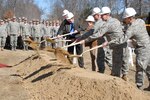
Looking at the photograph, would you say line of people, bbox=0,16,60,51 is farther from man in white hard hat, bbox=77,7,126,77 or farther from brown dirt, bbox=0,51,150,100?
man in white hard hat, bbox=77,7,126,77

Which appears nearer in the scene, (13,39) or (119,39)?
(119,39)

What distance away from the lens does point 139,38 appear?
9.14 meters

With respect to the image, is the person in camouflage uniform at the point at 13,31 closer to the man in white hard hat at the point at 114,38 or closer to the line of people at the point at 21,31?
the line of people at the point at 21,31

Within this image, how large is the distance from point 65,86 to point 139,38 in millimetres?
1989

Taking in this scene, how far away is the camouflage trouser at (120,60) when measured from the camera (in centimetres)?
1013

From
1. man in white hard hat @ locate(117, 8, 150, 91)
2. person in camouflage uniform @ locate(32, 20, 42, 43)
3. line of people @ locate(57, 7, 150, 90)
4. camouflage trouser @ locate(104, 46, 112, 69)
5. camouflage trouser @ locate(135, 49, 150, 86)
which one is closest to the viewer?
man in white hard hat @ locate(117, 8, 150, 91)

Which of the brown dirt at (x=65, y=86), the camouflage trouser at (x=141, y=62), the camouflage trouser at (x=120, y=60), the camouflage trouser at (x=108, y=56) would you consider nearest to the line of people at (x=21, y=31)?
the brown dirt at (x=65, y=86)

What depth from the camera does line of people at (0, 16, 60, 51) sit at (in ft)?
76.2

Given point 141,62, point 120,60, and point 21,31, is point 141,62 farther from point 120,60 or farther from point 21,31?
point 21,31

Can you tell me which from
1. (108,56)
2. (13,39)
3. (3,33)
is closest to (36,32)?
(13,39)

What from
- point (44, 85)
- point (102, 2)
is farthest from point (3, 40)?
point (102, 2)

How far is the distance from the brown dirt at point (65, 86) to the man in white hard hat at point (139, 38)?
0.43m

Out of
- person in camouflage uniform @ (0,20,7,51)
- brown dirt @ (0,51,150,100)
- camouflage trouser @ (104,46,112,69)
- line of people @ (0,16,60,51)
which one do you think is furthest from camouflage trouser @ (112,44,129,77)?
person in camouflage uniform @ (0,20,7,51)

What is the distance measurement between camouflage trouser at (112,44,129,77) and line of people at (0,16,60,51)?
12782 millimetres
